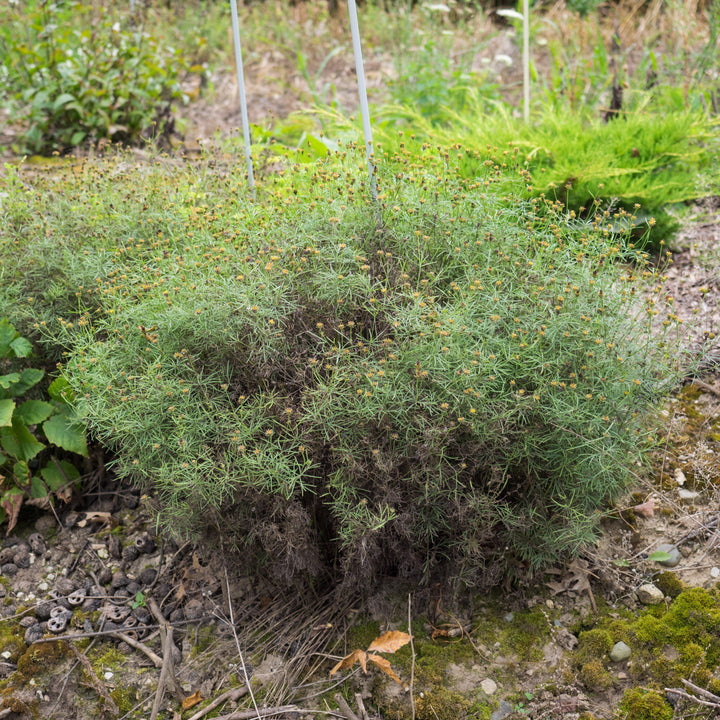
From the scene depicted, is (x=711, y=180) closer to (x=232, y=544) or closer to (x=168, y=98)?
(x=232, y=544)

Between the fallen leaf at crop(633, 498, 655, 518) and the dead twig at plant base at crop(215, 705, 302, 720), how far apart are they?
135cm

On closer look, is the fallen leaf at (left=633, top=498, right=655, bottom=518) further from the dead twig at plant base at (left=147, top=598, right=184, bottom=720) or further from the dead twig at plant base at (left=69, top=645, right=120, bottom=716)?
the dead twig at plant base at (left=69, top=645, right=120, bottom=716)

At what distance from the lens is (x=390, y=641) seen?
2.01m

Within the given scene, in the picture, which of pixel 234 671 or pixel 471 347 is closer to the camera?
pixel 471 347

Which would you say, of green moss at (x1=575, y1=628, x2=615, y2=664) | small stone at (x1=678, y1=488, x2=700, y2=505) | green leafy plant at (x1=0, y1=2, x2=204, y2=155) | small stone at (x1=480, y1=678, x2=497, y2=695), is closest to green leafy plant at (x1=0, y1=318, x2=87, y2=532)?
small stone at (x1=480, y1=678, x2=497, y2=695)

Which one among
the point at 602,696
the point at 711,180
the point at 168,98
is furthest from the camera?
the point at 168,98

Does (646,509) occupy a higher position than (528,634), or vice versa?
(646,509)

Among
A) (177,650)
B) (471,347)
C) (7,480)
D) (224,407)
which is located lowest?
(177,650)

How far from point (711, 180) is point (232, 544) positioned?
2813mm

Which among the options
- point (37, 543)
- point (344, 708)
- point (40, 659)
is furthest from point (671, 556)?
point (37, 543)

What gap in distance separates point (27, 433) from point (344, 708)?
1574 mm

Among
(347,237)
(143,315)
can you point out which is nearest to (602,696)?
(347,237)

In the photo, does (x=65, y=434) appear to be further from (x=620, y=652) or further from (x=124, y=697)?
(x=620, y=652)

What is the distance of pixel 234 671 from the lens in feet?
7.04
